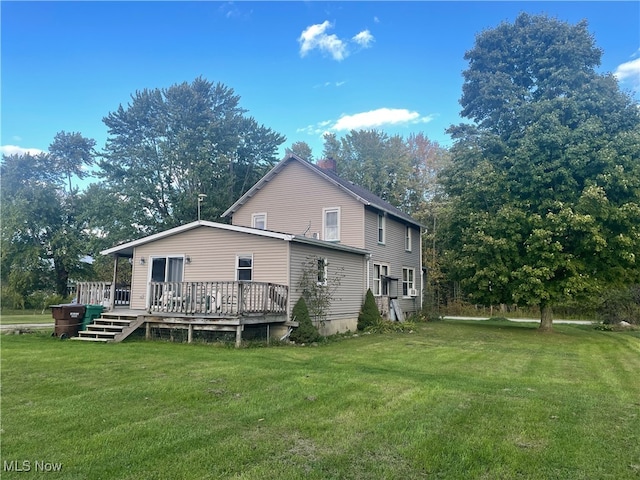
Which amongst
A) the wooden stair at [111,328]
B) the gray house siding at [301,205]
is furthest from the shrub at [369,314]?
the wooden stair at [111,328]

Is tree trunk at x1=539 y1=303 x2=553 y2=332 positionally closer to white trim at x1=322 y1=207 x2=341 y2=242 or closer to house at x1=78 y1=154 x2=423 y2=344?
house at x1=78 y1=154 x2=423 y2=344

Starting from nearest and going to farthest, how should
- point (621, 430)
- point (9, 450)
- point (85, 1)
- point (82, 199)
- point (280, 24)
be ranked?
point (9, 450) → point (621, 430) → point (85, 1) → point (280, 24) → point (82, 199)

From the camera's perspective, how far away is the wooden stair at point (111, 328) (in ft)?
40.5

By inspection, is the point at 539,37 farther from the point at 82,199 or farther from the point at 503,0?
the point at 82,199

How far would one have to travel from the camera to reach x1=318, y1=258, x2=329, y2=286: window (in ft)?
48.7

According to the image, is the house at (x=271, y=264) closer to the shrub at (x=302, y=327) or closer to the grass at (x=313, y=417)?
the shrub at (x=302, y=327)

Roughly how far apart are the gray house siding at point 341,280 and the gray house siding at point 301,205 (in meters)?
1.26

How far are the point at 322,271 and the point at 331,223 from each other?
4494 millimetres

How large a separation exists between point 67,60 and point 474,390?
16.4m

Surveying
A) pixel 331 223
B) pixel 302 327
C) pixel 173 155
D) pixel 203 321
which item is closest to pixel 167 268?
pixel 203 321

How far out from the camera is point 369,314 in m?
17.5

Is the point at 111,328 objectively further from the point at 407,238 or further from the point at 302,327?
the point at 407,238

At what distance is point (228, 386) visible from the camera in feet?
21.4

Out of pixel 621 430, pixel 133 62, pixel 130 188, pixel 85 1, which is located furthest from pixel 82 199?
pixel 621 430
